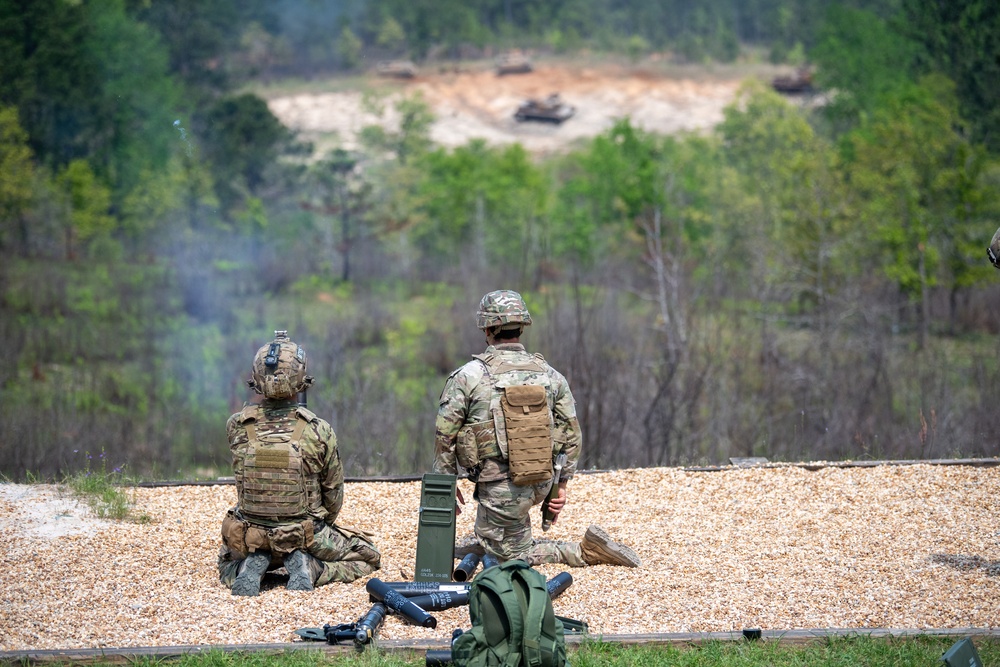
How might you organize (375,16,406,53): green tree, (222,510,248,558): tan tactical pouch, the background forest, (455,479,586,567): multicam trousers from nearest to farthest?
(222,510,248,558): tan tactical pouch < (455,479,586,567): multicam trousers < the background forest < (375,16,406,53): green tree

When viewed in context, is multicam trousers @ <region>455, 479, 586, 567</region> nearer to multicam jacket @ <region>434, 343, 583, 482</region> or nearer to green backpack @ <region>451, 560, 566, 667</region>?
multicam jacket @ <region>434, 343, 583, 482</region>

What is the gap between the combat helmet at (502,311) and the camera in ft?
24.5

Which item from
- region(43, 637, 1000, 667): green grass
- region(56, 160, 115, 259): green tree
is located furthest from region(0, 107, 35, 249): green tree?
region(43, 637, 1000, 667): green grass

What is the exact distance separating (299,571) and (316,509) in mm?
414

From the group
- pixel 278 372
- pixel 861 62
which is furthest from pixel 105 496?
pixel 861 62

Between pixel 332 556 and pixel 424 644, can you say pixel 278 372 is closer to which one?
pixel 332 556

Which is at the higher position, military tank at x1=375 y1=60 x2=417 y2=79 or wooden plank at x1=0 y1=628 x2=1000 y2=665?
military tank at x1=375 y1=60 x2=417 y2=79

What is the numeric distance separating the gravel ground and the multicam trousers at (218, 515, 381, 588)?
10cm

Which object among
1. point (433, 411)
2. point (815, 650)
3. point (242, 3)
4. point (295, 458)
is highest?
point (242, 3)

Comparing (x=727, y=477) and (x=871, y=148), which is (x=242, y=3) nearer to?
(x=871, y=148)

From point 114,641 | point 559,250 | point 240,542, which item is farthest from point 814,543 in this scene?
point 559,250

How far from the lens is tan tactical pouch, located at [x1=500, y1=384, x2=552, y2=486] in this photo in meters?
7.37

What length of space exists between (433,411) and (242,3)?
124 ft

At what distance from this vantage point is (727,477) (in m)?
9.73
